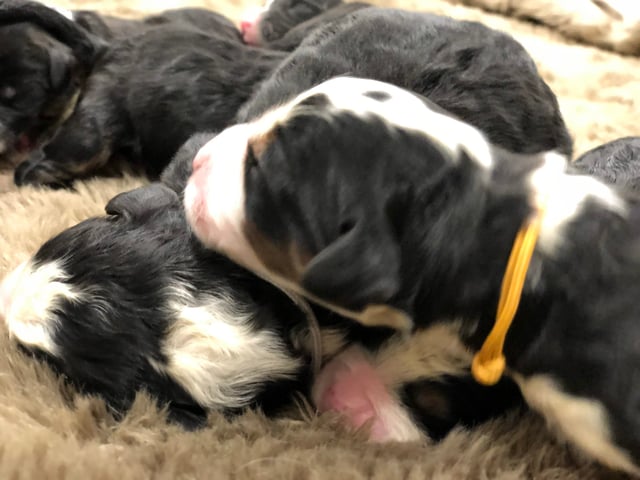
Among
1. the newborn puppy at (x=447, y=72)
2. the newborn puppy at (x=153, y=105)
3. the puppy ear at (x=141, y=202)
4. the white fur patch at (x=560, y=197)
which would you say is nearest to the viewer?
the white fur patch at (x=560, y=197)

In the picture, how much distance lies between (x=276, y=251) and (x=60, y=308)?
38cm

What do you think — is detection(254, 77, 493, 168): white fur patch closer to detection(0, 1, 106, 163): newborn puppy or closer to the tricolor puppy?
the tricolor puppy

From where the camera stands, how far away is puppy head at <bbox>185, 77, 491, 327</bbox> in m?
1.26

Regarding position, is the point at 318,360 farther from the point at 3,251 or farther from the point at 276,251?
the point at 3,251

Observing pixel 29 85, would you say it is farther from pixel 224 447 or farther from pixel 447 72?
pixel 224 447

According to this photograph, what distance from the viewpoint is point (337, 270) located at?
1.24 metres

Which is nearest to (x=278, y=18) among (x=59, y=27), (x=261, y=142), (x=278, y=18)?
(x=278, y=18)

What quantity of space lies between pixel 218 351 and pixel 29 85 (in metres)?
1.40

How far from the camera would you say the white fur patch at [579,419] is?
3.96 ft

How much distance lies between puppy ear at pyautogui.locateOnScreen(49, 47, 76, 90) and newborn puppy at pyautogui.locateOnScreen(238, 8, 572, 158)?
0.74 m

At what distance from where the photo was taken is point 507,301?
123 cm

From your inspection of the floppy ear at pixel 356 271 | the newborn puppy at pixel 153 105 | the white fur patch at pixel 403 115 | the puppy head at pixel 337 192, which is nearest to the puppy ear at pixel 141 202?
the puppy head at pixel 337 192

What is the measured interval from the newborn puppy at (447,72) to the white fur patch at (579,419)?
64cm

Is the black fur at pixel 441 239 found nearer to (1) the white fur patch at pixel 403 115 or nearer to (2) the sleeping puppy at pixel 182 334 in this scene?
(1) the white fur patch at pixel 403 115
